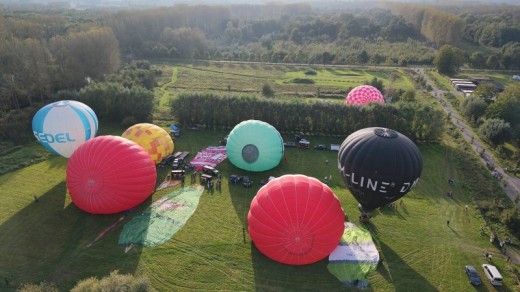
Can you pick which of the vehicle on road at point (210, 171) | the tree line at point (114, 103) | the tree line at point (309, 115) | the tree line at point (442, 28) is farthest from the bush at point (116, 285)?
the tree line at point (442, 28)

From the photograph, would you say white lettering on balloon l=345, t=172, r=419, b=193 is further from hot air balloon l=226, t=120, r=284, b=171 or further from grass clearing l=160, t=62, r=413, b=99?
grass clearing l=160, t=62, r=413, b=99

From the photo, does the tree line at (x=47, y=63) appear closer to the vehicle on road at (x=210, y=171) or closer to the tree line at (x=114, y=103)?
the tree line at (x=114, y=103)

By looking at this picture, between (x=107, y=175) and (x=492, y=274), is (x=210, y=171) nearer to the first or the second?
(x=107, y=175)

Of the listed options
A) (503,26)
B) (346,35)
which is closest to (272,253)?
(346,35)

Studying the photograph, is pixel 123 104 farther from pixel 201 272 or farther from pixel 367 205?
pixel 367 205

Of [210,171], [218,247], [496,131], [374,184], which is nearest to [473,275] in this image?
[374,184]

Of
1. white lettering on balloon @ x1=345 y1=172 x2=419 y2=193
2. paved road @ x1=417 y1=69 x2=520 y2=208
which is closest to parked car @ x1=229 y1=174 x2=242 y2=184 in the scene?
white lettering on balloon @ x1=345 y1=172 x2=419 y2=193
